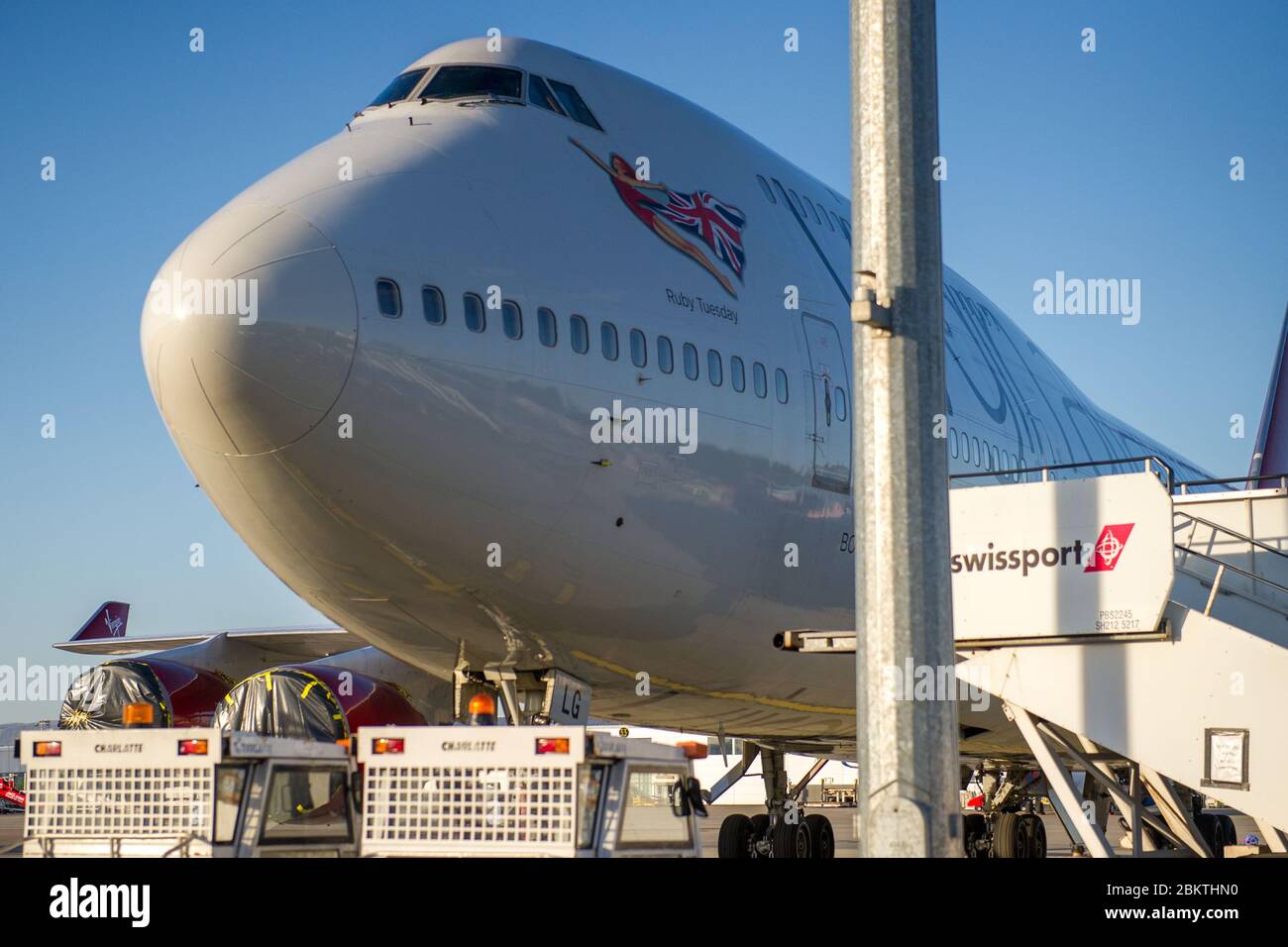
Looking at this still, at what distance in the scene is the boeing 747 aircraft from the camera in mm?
8602

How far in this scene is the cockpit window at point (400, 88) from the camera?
1115cm

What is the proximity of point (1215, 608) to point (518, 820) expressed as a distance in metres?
5.98

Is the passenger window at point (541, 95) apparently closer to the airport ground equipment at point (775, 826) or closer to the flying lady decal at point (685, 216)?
the flying lady decal at point (685, 216)

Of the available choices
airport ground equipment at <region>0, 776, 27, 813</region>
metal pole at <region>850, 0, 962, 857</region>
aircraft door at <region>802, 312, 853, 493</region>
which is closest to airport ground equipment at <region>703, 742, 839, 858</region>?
aircraft door at <region>802, 312, 853, 493</region>

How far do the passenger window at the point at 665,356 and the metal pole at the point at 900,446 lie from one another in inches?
149

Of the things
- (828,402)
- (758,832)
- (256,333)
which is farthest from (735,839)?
Result: (256,333)

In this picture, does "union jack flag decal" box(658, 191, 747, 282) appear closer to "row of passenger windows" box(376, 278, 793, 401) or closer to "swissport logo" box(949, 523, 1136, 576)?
"row of passenger windows" box(376, 278, 793, 401)

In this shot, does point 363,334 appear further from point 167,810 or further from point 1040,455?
point 1040,455

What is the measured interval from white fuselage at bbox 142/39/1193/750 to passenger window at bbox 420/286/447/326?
0.06 metres

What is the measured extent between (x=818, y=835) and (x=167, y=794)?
9102 mm

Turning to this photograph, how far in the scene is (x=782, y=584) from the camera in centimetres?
1152

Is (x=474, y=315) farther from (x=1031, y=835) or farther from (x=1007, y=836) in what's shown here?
(x=1031, y=835)

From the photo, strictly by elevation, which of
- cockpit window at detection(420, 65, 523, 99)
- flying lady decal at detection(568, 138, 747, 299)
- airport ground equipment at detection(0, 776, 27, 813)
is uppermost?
cockpit window at detection(420, 65, 523, 99)
